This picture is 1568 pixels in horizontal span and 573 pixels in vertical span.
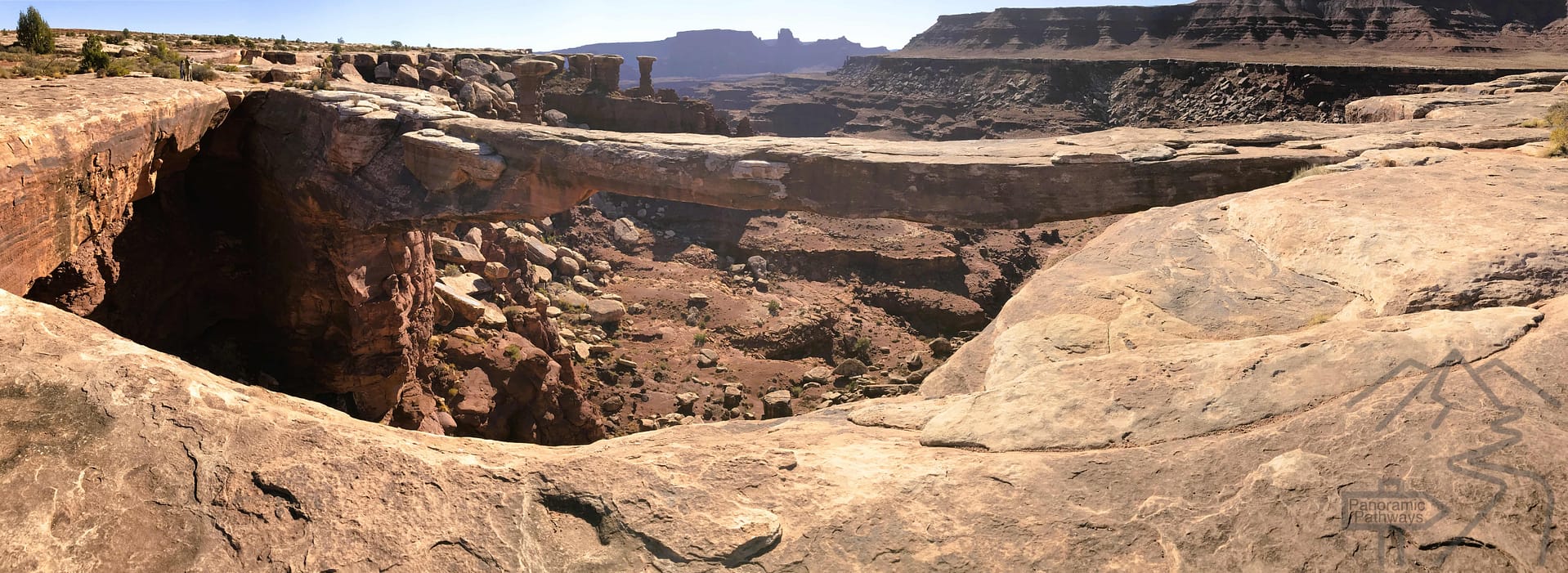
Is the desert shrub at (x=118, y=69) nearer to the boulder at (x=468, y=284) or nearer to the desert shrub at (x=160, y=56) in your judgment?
the desert shrub at (x=160, y=56)

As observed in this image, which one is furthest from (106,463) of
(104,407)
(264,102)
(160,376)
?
(264,102)

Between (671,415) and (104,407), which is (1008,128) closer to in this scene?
(671,415)

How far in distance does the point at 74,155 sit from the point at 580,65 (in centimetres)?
2340

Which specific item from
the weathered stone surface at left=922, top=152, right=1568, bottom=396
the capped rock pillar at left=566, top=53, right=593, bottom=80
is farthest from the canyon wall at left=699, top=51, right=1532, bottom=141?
the weathered stone surface at left=922, top=152, right=1568, bottom=396

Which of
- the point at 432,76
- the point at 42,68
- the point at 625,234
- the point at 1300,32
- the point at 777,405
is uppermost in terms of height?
the point at 1300,32

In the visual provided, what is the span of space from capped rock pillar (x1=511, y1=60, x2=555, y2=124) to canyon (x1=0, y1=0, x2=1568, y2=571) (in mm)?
6496

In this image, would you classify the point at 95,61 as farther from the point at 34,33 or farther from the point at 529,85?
the point at 529,85

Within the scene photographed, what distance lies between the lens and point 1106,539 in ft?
6.98

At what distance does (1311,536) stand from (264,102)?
823 centimetres

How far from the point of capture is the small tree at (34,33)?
8750 millimetres

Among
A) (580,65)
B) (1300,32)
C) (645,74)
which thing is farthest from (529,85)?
(1300,32)

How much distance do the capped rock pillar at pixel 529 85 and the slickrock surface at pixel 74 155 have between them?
40.9 ft

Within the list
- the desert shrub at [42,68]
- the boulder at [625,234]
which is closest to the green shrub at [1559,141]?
the desert shrub at [42,68]

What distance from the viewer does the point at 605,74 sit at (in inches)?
1054
